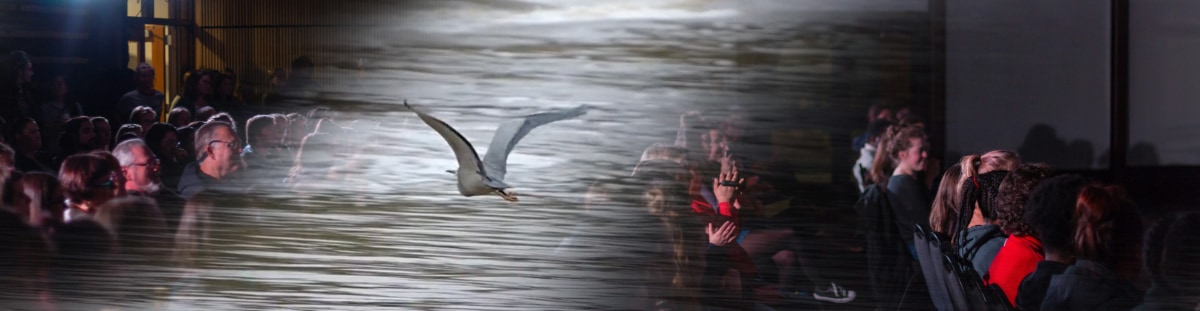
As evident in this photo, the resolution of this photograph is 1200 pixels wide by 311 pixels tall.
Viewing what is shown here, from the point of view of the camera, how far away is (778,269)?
0.69 metres

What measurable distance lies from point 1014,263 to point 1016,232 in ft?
0.07

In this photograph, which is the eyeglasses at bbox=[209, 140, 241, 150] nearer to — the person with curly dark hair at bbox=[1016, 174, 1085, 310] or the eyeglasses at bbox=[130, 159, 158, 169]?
the eyeglasses at bbox=[130, 159, 158, 169]

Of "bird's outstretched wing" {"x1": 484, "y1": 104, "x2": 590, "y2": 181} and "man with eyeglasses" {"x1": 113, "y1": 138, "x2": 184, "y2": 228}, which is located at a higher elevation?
"bird's outstretched wing" {"x1": 484, "y1": 104, "x2": 590, "y2": 181}

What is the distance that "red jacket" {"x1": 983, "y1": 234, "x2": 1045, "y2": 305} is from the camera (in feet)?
1.98

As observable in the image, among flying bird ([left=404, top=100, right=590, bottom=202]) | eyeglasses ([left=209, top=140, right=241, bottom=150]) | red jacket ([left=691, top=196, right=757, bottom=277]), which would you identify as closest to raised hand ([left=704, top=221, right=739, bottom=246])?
red jacket ([left=691, top=196, right=757, bottom=277])

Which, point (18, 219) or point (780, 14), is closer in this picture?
point (780, 14)

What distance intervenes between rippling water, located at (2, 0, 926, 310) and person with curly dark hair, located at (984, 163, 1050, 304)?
0.44 ft

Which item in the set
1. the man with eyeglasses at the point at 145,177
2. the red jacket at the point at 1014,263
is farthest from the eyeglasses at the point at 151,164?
the red jacket at the point at 1014,263

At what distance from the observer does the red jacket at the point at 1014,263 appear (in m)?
0.60

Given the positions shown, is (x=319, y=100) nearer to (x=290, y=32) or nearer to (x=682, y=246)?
(x=290, y=32)

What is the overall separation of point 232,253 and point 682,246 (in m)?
0.38

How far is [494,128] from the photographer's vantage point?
684 millimetres

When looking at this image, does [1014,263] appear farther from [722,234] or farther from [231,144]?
[231,144]

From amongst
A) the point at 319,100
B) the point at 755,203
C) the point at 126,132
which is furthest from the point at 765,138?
the point at 126,132
